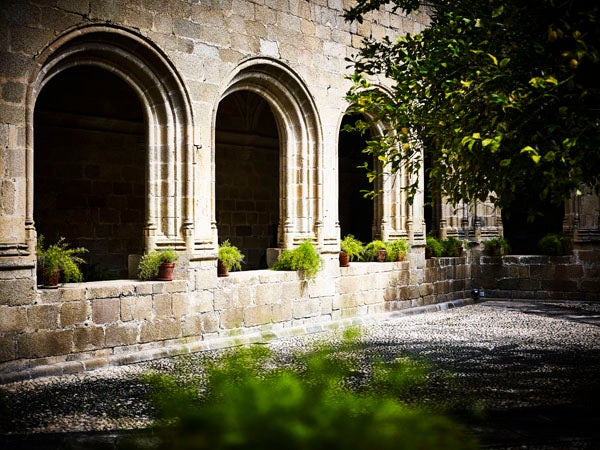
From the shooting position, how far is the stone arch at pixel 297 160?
10.1m

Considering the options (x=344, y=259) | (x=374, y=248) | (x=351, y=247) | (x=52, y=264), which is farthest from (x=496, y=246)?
(x=52, y=264)

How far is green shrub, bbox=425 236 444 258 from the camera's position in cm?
1283

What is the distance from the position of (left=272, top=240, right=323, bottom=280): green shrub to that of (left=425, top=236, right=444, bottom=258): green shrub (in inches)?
136

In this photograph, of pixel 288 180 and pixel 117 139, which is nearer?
pixel 288 180

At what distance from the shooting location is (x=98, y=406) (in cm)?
577

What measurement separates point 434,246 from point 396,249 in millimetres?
1405

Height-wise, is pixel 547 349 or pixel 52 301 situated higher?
Result: pixel 52 301

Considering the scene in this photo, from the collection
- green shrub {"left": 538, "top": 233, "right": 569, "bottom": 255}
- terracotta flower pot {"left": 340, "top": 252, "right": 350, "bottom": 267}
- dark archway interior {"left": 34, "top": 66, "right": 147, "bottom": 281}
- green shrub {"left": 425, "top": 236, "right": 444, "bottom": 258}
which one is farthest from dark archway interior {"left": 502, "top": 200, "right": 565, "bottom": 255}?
dark archway interior {"left": 34, "top": 66, "right": 147, "bottom": 281}

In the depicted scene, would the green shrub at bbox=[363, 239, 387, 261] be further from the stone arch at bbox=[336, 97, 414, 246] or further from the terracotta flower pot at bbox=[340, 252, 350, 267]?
the terracotta flower pot at bbox=[340, 252, 350, 267]

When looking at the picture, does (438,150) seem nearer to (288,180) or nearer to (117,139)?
(288,180)

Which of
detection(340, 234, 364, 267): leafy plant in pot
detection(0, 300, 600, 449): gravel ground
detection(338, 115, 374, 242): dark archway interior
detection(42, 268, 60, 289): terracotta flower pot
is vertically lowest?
detection(0, 300, 600, 449): gravel ground

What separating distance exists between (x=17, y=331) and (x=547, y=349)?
5.55 meters

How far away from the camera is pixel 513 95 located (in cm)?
549

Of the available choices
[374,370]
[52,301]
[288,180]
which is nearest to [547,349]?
[374,370]
